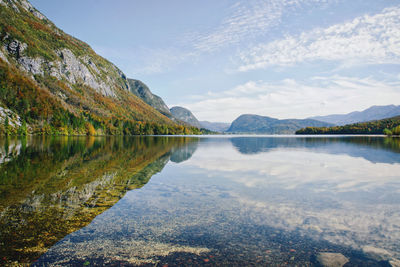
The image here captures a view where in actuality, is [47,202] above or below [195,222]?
above

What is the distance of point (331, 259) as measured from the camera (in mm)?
7168

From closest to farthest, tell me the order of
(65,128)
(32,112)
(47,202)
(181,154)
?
(47,202) → (181,154) → (32,112) → (65,128)

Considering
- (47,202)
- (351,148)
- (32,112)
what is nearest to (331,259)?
(47,202)

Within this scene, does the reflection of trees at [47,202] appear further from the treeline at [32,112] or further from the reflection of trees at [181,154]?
the treeline at [32,112]

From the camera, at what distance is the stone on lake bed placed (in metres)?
6.87

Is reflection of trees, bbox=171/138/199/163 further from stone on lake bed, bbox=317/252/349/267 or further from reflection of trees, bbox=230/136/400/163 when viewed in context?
stone on lake bed, bbox=317/252/349/267

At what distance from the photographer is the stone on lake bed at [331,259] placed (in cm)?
687

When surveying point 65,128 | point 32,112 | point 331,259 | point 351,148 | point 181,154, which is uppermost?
point 32,112

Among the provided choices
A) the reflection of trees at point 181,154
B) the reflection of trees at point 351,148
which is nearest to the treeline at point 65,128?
the reflection of trees at point 181,154

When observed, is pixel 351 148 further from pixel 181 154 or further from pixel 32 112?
pixel 32 112

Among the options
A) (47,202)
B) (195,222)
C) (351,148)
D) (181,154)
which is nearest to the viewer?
(195,222)

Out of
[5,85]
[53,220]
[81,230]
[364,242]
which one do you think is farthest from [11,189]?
[5,85]

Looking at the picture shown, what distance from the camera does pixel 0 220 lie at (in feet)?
30.9

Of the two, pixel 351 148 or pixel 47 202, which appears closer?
pixel 47 202
